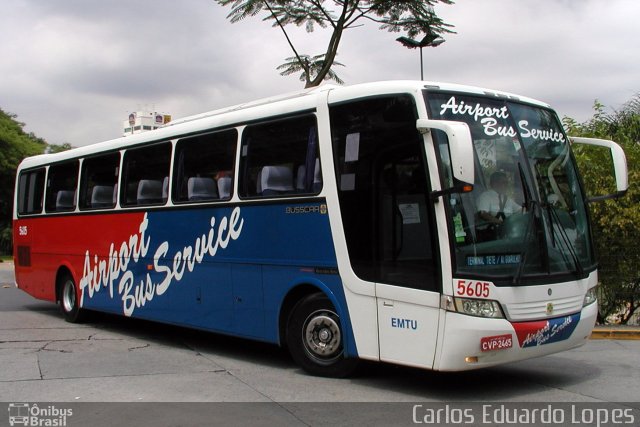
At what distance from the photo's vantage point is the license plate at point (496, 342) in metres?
6.34

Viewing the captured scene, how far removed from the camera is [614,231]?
1210 centimetres

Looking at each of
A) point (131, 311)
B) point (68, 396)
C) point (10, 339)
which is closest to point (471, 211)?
point (68, 396)

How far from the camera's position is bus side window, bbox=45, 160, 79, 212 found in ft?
41.0

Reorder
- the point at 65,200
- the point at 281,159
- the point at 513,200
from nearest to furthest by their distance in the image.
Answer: the point at 513,200, the point at 281,159, the point at 65,200

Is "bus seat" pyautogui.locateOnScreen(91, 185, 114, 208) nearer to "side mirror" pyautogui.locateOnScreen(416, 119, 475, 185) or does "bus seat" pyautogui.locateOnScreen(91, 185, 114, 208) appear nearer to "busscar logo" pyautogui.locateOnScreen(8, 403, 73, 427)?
"busscar logo" pyautogui.locateOnScreen(8, 403, 73, 427)

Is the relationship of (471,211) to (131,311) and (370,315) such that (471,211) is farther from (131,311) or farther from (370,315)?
(131,311)

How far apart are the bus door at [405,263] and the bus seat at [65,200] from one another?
24.0 ft

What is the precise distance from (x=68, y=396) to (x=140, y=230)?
12.7 ft

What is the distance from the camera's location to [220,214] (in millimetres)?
8992

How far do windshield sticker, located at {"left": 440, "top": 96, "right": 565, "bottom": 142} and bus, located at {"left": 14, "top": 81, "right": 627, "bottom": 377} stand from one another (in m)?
0.02

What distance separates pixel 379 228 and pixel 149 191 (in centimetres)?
465

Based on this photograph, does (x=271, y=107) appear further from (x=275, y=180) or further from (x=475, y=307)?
(x=475, y=307)

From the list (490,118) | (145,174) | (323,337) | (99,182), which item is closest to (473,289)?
(490,118)

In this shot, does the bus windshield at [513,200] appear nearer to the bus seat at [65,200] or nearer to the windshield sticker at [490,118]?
the windshield sticker at [490,118]
